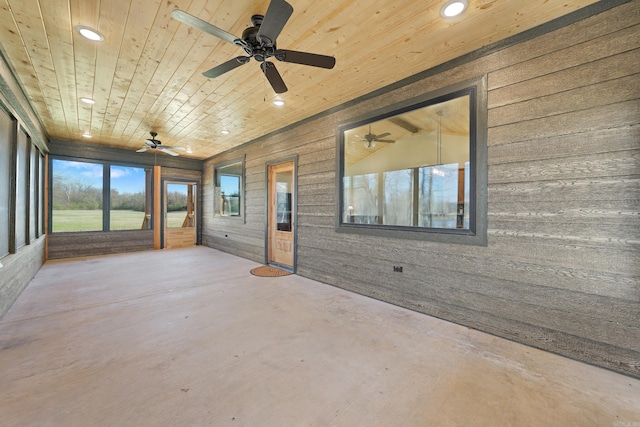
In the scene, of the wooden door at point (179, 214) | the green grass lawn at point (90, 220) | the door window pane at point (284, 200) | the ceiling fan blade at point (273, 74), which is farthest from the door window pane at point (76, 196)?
the ceiling fan blade at point (273, 74)

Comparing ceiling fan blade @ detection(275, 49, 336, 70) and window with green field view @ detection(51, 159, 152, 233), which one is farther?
window with green field view @ detection(51, 159, 152, 233)

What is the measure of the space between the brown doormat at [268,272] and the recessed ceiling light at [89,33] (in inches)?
144

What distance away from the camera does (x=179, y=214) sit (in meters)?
7.98

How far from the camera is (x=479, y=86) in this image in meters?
2.54

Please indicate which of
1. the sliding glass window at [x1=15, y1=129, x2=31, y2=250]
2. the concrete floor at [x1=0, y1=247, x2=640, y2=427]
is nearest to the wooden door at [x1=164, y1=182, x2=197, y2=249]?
the sliding glass window at [x1=15, y1=129, x2=31, y2=250]

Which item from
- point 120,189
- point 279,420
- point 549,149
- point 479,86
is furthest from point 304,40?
point 120,189

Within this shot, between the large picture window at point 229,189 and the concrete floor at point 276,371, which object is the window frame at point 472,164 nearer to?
the concrete floor at point 276,371

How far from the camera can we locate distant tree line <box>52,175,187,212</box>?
610 cm

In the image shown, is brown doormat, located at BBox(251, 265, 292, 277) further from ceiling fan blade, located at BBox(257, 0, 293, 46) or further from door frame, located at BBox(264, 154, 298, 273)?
ceiling fan blade, located at BBox(257, 0, 293, 46)

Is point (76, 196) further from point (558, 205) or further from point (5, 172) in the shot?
point (558, 205)

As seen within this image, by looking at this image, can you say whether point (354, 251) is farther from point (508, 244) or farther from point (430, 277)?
point (508, 244)

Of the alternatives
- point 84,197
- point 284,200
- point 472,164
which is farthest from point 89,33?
point 84,197

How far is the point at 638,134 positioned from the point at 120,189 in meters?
9.20

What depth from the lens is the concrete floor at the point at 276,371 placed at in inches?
58.6
